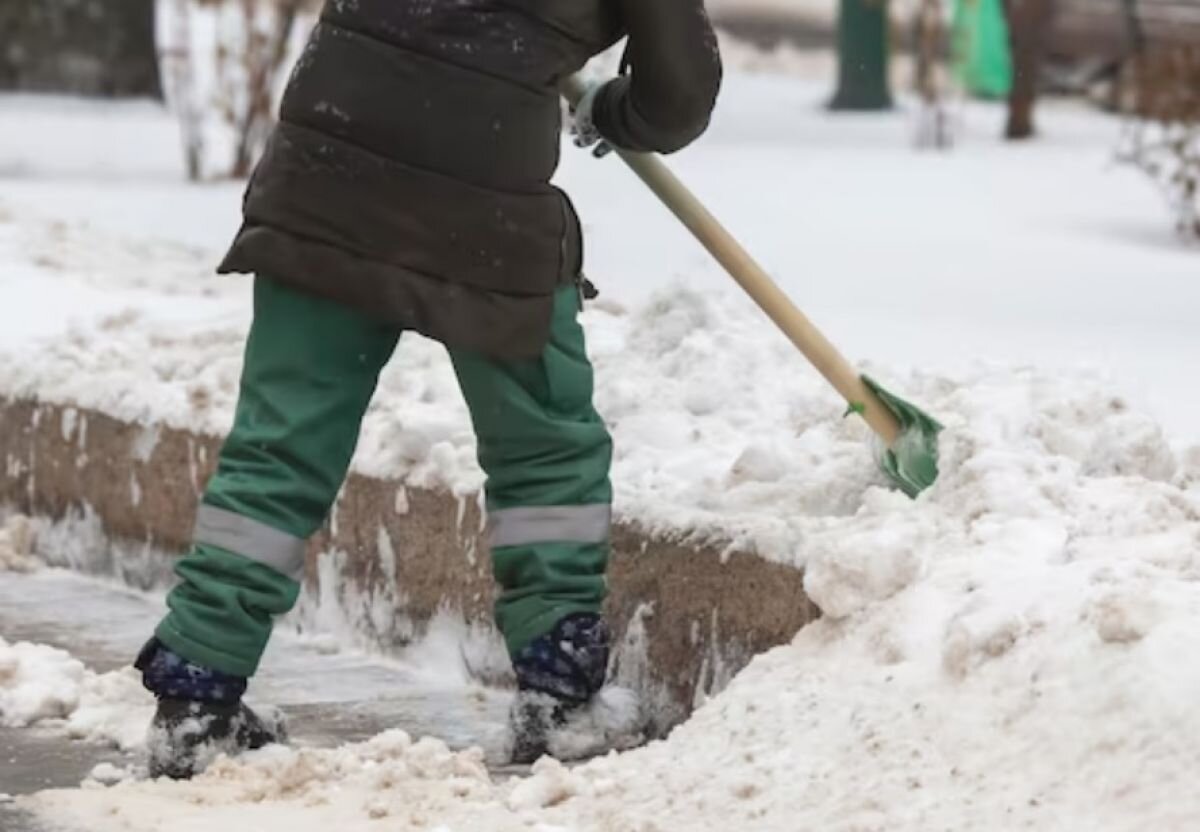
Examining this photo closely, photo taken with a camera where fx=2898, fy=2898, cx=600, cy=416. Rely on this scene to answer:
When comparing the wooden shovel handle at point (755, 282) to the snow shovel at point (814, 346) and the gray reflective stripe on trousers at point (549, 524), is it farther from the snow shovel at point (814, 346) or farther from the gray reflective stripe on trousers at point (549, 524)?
the gray reflective stripe on trousers at point (549, 524)

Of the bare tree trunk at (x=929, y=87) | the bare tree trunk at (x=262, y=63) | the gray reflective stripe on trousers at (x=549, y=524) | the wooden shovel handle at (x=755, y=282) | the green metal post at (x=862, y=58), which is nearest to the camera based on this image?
the gray reflective stripe on trousers at (x=549, y=524)

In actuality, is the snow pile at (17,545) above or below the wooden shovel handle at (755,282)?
below

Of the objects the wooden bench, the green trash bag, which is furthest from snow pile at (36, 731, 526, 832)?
the green trash bag

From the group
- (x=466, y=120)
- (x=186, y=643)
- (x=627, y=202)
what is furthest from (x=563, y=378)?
(x=627, y=202)

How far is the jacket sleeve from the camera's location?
3980 mm

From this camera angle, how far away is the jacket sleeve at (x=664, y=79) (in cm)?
398

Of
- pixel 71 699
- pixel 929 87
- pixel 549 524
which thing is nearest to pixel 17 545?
pixel 71 699

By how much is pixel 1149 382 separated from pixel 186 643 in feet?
8.79

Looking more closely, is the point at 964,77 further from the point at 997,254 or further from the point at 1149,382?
the point at 1149,382

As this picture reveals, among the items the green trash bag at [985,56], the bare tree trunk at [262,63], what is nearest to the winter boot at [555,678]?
the bare tree trunk at [262,63]

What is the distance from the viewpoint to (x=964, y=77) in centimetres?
1953

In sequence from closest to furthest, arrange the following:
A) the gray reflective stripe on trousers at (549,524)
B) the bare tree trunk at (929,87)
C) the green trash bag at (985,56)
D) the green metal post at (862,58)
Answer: the gray reflective stripe on trousers at (549,524) → the bare tree trunk at (929,87) → the green metal post at (862,58) → the green trash bag at (985,56)

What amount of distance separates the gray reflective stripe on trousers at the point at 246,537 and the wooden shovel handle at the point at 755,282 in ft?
2.54

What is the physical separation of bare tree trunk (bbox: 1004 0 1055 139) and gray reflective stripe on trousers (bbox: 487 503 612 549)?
35.0 feet
